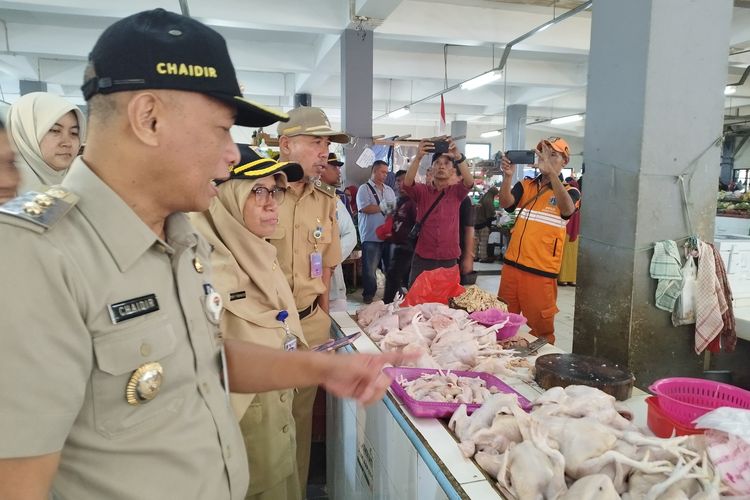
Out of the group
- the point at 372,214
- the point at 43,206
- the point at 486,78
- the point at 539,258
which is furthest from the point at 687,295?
the point at 486,78

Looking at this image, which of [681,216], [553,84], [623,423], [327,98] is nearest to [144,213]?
[623,423]

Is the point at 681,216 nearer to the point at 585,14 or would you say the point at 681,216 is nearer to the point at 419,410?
the point at 419,410

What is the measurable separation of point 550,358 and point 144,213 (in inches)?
61.7

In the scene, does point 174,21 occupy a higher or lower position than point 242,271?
higher

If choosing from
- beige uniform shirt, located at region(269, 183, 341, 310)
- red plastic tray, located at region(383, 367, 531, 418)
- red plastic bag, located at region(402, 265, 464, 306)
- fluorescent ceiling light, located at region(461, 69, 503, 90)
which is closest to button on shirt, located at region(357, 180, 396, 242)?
fluorescent ceiling light, located at region(461, 69, 503, 90)

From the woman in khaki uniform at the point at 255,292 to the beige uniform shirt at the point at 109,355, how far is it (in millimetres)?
715

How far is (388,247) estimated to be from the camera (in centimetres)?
649

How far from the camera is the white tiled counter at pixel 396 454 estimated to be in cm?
130

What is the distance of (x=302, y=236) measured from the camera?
2.47m

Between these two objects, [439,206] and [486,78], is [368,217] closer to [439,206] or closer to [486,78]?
[439,206]

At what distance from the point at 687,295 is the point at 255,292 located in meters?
2.20

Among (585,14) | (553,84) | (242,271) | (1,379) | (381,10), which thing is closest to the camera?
(1,379)

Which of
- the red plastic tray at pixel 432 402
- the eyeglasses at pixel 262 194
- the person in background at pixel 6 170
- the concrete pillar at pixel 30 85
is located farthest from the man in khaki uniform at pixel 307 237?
the concrete pillar at pixel 30 85

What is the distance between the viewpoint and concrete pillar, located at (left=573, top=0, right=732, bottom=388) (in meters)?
2.47
